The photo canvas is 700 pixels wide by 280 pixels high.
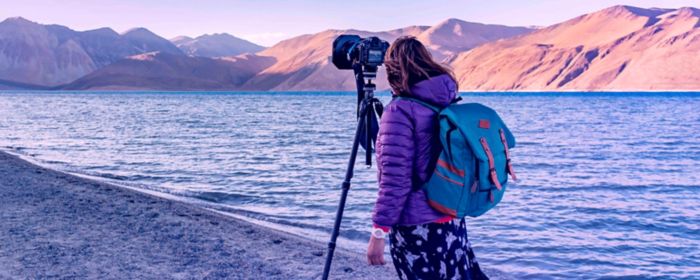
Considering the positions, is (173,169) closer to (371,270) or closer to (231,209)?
(231,209)

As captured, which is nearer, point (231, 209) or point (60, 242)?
point (60, 242)

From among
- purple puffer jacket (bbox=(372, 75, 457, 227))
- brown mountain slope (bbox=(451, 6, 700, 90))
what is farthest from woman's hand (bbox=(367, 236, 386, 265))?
brown mountain slope (bbox=(451, 6, 700, 90))

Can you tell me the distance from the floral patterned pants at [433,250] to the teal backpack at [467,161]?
6.6 inches

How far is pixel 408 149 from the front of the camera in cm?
282

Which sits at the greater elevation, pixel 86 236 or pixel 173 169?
pixel 86 236

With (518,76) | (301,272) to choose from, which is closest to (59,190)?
(301,272)

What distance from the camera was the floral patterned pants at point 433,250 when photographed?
9.87 feet

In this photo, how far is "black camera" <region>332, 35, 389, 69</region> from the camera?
3.46m

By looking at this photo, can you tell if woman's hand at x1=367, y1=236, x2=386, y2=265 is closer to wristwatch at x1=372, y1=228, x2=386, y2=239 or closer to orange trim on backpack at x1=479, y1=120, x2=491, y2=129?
wristwatch at x1=372, y1=228, x2=386, y2=239

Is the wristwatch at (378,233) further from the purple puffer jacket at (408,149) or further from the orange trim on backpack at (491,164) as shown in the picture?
the orange trim on backpack at (491,164)

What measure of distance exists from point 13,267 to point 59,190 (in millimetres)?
5326

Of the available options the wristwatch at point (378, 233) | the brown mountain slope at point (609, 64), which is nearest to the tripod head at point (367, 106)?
A: the wristwatch at point (378, 233)

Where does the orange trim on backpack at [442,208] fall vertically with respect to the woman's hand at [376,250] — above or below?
above

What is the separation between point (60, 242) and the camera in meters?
6.45
